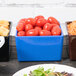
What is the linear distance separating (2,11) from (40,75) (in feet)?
5.97

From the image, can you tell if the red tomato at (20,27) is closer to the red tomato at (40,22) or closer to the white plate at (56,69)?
the red tomato at (40,22)

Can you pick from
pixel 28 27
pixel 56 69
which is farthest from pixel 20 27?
pixel 56 69

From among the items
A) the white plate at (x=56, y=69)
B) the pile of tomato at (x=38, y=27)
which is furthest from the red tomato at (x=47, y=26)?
the white plate at (x=56, y=69)

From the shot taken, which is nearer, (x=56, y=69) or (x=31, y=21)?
(x=56, y=69)

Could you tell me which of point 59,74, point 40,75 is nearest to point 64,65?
point 59,74

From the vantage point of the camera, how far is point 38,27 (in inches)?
57.2

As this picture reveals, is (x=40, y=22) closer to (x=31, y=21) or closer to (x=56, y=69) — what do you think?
(x=31, y=21)

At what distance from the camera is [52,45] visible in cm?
140

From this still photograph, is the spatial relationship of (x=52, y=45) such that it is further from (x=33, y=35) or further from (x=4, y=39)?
(x=4, y=39)

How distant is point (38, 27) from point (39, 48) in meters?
0.13

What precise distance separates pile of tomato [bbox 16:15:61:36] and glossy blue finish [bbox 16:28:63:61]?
0.03 meters

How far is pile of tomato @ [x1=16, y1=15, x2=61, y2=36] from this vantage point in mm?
1396

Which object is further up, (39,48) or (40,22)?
(40,22)

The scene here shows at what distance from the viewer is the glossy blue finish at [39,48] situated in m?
1.38
